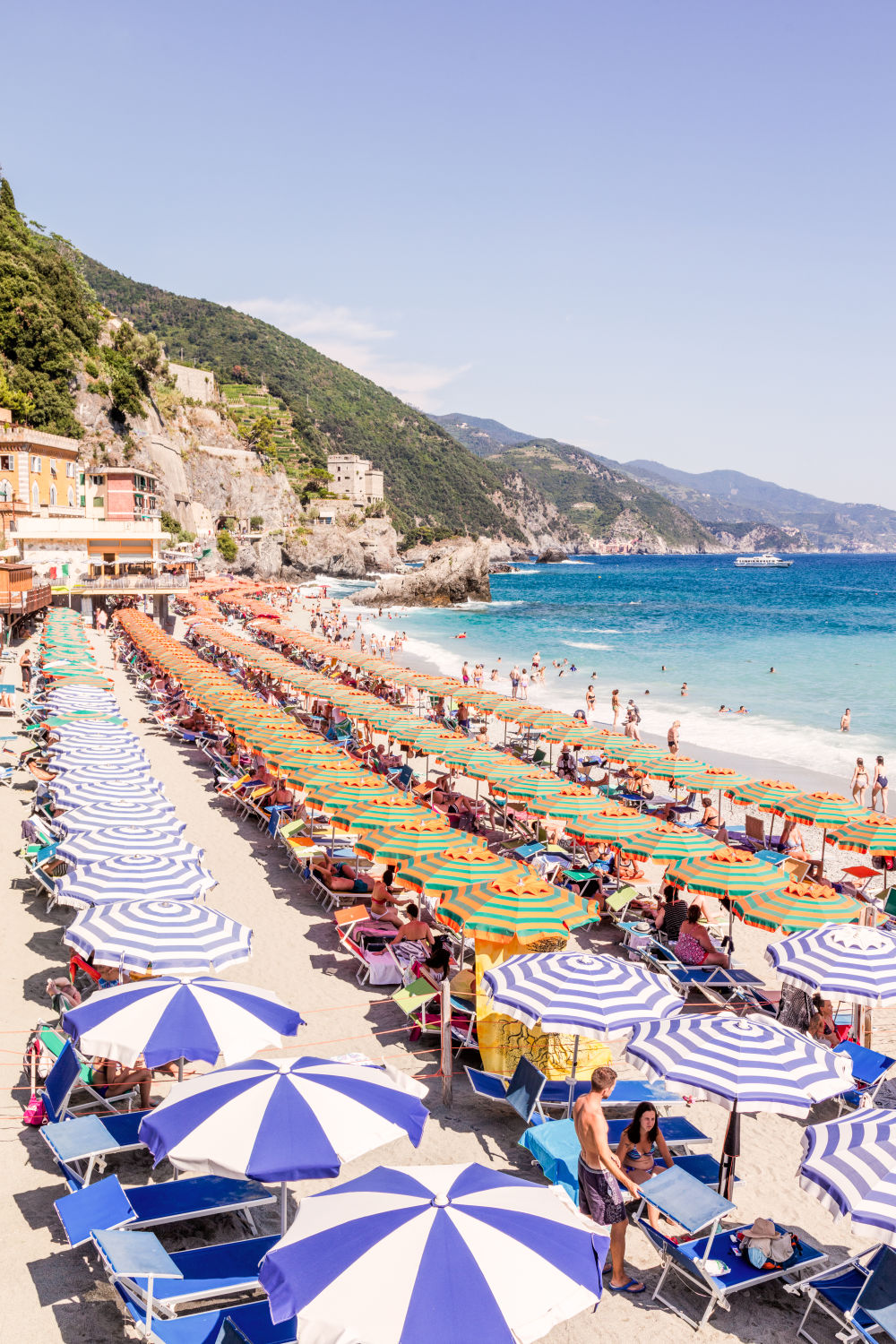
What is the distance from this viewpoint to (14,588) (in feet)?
106

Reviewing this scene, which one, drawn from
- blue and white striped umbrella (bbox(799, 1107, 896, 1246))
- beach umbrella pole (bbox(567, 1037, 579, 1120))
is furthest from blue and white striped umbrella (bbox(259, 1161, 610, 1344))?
beach umbrella pole (bbox(567, 1037, 579, 1120))

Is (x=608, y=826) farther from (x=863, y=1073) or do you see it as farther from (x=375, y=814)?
(x=863, y=1073)

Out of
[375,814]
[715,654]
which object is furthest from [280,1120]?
[715,654]

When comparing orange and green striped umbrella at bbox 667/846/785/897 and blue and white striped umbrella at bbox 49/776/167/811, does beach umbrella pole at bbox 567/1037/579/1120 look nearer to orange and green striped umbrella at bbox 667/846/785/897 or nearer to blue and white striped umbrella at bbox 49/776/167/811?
orange and green striped umbrella at bbox 667/846/785/897

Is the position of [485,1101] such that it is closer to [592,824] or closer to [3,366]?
[592,824]

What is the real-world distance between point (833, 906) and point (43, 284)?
59.0 metres

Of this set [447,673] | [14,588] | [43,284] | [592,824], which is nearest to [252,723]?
[592,824]

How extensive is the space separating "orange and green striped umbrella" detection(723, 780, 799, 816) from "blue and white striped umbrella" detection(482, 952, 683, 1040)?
24.9ft

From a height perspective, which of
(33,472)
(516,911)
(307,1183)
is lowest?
(307,1183)

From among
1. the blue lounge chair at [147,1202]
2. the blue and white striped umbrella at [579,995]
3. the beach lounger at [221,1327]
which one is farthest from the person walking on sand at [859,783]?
the beach lounger at [221,1327]

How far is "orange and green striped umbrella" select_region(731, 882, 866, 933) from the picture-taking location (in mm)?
8938

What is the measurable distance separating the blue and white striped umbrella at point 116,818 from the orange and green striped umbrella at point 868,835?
878cm

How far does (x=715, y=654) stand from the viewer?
5181 cm

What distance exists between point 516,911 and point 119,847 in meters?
4.37
